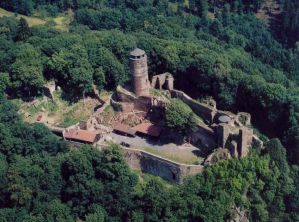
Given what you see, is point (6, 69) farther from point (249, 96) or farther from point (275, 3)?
point (275, 3)

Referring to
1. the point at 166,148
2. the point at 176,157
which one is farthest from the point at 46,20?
the point at 176,157

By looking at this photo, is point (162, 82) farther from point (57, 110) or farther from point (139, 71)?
point (57, 110)

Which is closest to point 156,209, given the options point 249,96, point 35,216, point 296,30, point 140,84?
point 35,216

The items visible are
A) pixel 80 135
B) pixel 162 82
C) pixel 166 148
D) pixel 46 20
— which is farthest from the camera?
pixel 46 20

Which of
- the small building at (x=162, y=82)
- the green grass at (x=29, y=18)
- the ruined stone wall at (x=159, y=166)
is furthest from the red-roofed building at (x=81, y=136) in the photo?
the green grass at (x=29, y=18)

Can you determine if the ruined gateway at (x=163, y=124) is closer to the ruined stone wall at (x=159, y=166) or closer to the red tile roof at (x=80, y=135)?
the ruined stone wall at (x=159, y=166)

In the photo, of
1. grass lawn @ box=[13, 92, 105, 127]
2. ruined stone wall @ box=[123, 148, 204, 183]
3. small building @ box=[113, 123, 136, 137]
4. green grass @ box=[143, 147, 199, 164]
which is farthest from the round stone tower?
ruined stone wall @ box=[123, 148, 204, 183]
